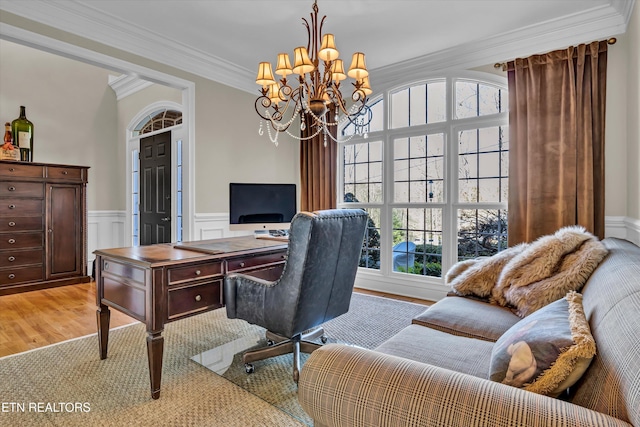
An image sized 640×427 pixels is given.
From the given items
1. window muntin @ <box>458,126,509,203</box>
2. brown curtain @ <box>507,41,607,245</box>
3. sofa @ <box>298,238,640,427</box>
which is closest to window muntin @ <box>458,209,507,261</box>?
window muntin @ <box>458,126,509,203</box>

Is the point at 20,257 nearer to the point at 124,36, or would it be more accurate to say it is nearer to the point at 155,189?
the point at 155,189

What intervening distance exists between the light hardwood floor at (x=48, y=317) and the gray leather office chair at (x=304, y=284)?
1651 millimetres

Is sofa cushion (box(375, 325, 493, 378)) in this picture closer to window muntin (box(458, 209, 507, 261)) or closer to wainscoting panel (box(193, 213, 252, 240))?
window muntin (box(458, 209, 507, 261))

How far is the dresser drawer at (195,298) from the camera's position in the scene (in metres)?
1.90

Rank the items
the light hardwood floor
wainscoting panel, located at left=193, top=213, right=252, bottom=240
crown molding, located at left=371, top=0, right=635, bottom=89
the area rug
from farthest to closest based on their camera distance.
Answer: wainscoting panel, located at left=193, top=213, right=252, bottom=240
crown molding, located at left=371, top=0, right=635, bottom=89
the light hardwood floor
the area rug

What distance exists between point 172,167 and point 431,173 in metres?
3.27

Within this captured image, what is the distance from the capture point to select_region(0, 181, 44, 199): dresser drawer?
392 centimetres

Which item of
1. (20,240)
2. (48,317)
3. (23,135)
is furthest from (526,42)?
(20,240)

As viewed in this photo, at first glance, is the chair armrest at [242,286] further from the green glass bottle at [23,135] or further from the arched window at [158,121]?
the green glass bottle at [23,135]

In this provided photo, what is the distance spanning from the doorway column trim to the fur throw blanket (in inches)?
112

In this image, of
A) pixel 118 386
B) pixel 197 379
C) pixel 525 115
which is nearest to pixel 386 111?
pixel 525 115

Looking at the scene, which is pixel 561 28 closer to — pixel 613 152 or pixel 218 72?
pixel 613 152

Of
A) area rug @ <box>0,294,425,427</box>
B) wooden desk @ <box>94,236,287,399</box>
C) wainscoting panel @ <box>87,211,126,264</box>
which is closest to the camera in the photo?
area rug @ <box>0,294,425,427</box>

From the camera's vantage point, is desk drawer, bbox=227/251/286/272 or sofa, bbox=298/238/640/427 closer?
sofa, bbox=298/238/640/427
